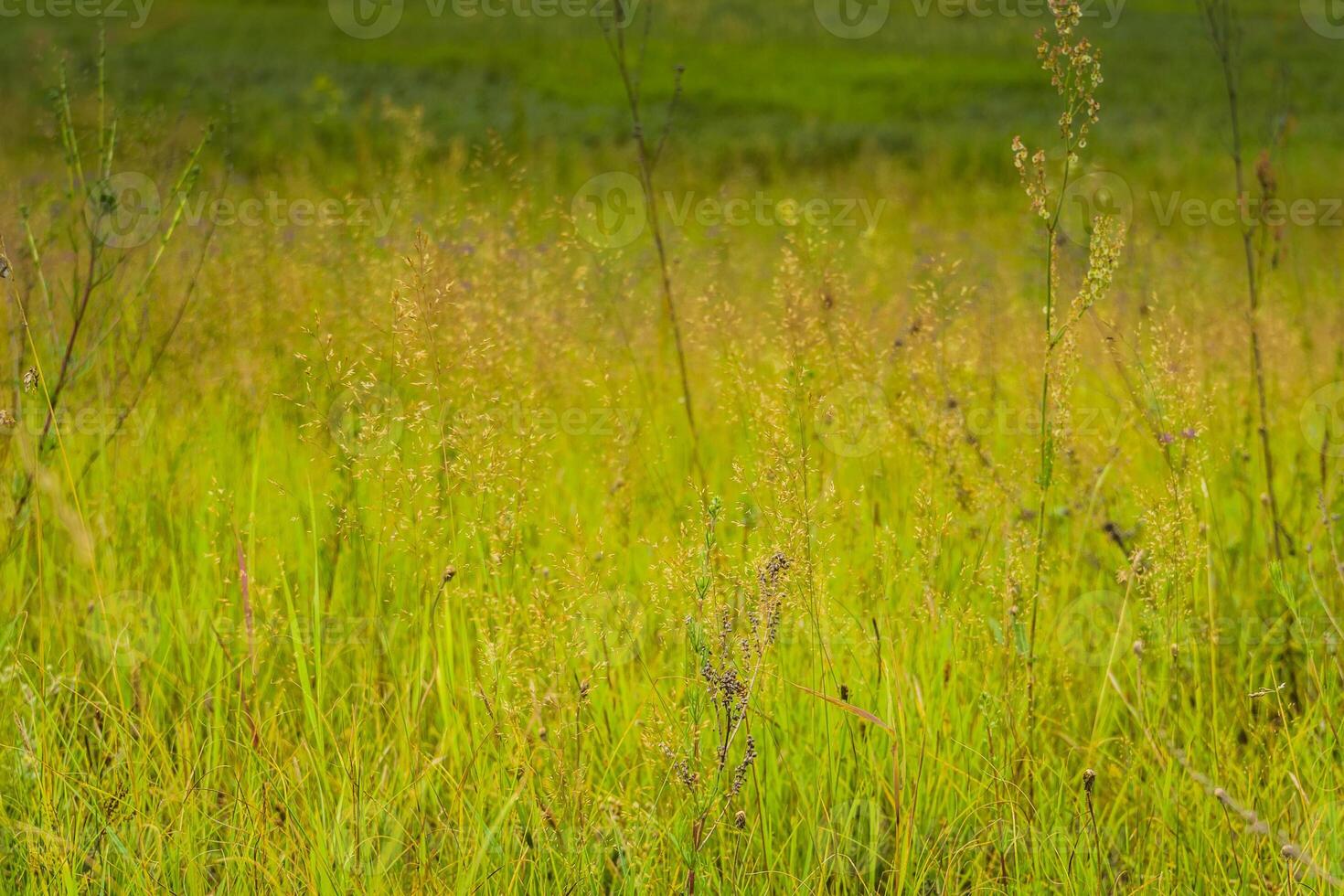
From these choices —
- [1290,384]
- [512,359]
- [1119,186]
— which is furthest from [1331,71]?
[512,359]

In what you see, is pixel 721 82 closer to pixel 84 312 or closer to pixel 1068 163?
pixel 84 312

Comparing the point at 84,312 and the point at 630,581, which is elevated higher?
the point at 84,312

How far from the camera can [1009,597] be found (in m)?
1.49

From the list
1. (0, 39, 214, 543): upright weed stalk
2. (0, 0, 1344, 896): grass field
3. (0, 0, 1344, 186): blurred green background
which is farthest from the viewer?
(0, 0, 1344, 186): blurred green background

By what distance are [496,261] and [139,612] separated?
106 cm

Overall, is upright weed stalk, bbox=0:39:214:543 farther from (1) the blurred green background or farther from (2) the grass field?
(1) the blurred green background

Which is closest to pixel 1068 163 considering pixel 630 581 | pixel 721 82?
pixel 630 581

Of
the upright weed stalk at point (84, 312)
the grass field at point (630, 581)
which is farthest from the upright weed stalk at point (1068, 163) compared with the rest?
the upright weed stalk at point (84, 312)

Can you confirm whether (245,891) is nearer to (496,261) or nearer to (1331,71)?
(496,261)

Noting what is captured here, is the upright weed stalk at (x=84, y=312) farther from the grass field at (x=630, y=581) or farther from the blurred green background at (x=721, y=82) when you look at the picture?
the blurred green background at (x=721, y=82)

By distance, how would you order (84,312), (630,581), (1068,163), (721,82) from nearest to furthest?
(1068,163)
(84,312)
(630,581)
(721,82)

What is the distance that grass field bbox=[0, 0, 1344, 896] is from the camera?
1.39 meters

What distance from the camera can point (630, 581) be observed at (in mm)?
2186

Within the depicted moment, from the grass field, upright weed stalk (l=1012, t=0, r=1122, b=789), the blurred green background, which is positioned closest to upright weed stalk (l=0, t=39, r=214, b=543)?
the grass field
